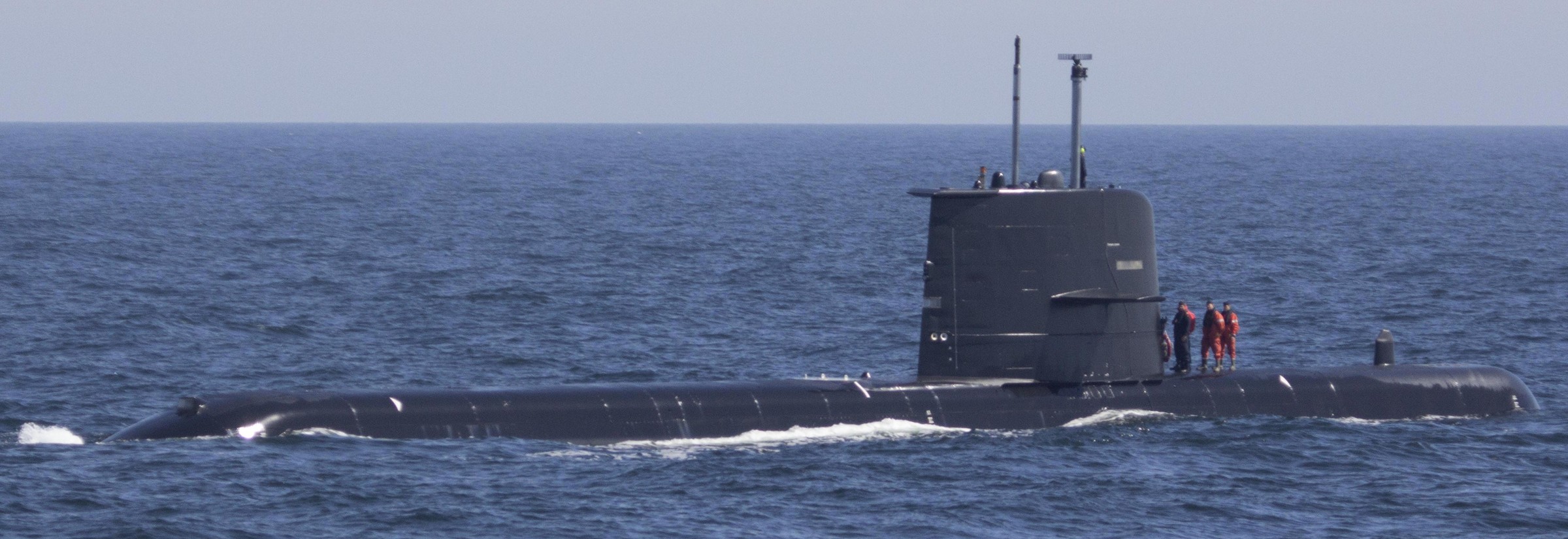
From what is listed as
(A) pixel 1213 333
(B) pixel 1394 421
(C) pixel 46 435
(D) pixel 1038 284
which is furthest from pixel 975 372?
(C) pixel 46 435

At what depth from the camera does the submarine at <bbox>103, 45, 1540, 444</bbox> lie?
2552 cm

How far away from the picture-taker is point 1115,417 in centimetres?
2734

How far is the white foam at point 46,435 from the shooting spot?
2573cm

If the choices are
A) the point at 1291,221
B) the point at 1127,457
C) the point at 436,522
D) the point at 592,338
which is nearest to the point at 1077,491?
the point at 1127,457

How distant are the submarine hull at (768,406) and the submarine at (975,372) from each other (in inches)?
1.0

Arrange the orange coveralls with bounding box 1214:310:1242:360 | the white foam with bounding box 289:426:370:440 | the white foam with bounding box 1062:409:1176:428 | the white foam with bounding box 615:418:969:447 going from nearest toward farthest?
the white foam with bounding box 289:426:370:440 < the white foam with bounding box 615:418:969:447 < the white foam with bounding box 1062:409:1176:428 < the orange coveralls with bounding box 1214:310:1242:360

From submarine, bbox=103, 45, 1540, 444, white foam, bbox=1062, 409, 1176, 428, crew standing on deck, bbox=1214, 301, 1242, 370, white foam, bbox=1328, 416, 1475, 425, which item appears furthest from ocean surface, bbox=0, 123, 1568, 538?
→ crew standing on deck, bbox=1214, 301, 1242, 370

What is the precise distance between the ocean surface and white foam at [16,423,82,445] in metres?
0.09

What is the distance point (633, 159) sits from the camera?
525ft

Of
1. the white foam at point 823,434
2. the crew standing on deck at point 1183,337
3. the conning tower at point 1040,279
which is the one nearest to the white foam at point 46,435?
the white foam at point 823,434

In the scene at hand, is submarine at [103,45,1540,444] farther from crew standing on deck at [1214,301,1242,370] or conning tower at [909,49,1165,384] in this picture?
crew standing on deck at [1214,301,1242,370]

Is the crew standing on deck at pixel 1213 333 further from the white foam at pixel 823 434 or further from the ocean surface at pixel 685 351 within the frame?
the white foam at pixel 823 434

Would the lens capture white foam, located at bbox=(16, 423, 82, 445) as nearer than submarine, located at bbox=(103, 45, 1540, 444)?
No

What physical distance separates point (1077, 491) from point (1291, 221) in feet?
173
